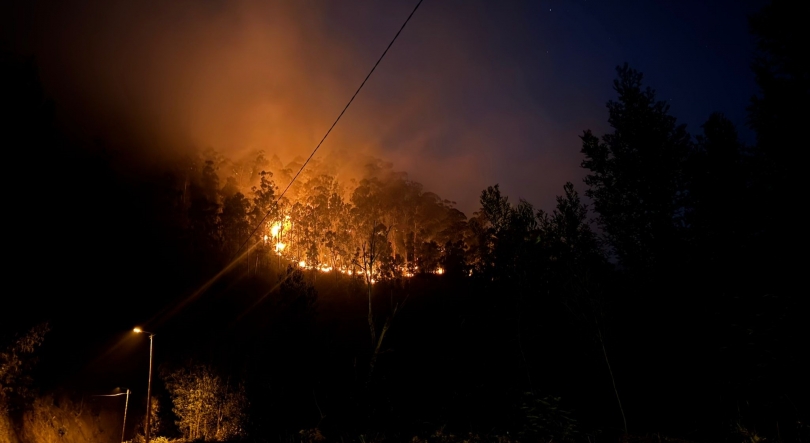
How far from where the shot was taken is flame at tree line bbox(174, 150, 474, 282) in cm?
4891

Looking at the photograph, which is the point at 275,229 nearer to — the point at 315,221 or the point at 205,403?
the point at 315,221

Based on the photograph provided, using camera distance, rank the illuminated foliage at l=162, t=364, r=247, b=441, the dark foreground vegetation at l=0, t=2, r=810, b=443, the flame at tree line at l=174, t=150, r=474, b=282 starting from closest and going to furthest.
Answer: the dark foreground vegetation at l=0, t=2, r=810, b=443, the illuminated foliage at l=162, t=364, r=247, b=441, the flame at tree line at l=174, t=150, r=474, b=282

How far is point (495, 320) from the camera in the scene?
79.2ft

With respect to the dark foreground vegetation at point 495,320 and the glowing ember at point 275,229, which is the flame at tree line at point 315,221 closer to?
the glowing ember at point 275,229

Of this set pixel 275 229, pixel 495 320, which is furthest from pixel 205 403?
pixel 275 229

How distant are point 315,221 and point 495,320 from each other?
36.3 m

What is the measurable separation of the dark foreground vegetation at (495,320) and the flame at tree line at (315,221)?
7.97 m

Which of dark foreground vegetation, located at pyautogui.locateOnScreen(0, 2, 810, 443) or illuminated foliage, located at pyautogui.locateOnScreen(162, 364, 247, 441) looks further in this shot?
illuminated foliage, located at pyautogui.locateOnScreen(162, 364, 247, 441)

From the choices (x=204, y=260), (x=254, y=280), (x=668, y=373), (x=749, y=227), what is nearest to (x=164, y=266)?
(x=204, y=260)

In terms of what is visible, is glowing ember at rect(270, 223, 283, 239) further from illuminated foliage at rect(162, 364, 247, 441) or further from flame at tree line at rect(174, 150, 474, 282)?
illuminated foliage at rect(162, 364, 247, 441)

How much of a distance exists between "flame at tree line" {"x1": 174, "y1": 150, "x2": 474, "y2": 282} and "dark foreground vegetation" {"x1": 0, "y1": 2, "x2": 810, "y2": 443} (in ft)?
→ 26.1

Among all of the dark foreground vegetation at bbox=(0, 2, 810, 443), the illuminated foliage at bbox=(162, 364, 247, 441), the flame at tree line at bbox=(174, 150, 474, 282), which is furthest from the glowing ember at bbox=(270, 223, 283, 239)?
the illuminated foliage at bbox=(162, 364, 247, 441)

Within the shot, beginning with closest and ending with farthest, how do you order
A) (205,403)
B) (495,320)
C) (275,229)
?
(205,403), (495,320), (275,229)

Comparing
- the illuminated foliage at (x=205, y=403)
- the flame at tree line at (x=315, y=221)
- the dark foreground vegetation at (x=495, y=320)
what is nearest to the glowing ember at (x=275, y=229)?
the flame at tree line at (x=315, y=221)
